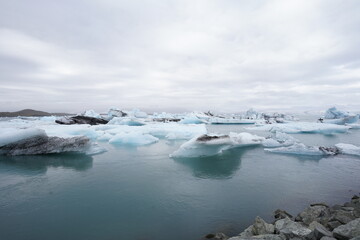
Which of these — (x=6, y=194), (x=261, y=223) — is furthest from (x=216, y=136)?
(x=6, y=194)

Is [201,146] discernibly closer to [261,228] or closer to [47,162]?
[261,228]

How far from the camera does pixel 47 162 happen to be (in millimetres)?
6738

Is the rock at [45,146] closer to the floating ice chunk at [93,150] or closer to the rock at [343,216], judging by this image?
the floating ice chunk at [93,150]

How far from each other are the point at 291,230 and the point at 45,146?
7763mm

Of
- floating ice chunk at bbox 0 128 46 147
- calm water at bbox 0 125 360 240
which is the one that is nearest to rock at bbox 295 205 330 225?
calm water at bbox 0 125 360 240

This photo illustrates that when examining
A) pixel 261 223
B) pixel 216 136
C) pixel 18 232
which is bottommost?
pixel 18 232

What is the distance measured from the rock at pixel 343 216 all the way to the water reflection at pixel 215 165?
8.52ft

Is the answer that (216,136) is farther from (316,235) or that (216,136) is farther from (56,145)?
(56,145)

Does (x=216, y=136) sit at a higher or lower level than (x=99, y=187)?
higher

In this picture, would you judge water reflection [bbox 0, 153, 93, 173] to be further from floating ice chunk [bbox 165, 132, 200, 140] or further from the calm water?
floating ice chunk [bbox 165, 132, 200, 140]

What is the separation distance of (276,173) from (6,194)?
19.9 ft

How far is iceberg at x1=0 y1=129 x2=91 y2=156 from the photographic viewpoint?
7145 millimetres

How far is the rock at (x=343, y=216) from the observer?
2.83 m

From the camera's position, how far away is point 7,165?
6.29 metres
